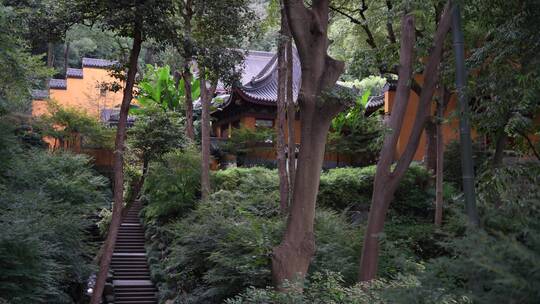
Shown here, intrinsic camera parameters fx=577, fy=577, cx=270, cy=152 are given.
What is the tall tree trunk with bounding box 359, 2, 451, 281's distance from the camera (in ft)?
32.8

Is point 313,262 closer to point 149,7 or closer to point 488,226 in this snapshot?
point 149,7

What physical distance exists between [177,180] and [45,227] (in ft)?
25.3

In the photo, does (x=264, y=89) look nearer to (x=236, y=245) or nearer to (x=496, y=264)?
(x=236, y=245)

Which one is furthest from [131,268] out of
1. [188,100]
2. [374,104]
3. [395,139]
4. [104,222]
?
[374,104]

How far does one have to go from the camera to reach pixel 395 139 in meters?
10.6

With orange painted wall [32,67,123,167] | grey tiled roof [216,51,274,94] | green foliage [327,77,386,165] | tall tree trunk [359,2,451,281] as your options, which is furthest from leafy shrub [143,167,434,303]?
grey tiled roof [216,51,274,94]

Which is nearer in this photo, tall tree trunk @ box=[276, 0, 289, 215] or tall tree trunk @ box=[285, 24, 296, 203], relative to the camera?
tall tree trunk @ box=[276, 0, 289, 215]

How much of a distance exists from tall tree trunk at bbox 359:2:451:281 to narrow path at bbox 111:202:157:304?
8997mm

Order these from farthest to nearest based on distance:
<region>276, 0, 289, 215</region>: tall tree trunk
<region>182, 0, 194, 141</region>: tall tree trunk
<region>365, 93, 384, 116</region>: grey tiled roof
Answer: <region>365, 93, 384, 116</region>: grey tiled roof → <region>276, 0, 289, 215</region>: tall tree trunk → <region>182, 0, 194, 141</region>: tall tree trunk

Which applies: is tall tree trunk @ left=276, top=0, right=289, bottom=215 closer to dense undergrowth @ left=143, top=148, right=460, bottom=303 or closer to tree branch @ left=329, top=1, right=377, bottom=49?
dense undergrowth @ left=143, top=148, right=460, bottom=303

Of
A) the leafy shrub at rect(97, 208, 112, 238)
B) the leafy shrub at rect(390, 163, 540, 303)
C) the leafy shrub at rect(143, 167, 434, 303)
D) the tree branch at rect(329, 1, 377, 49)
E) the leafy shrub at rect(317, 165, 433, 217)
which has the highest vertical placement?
the tree branch at rect(329, 1, 377, 49)

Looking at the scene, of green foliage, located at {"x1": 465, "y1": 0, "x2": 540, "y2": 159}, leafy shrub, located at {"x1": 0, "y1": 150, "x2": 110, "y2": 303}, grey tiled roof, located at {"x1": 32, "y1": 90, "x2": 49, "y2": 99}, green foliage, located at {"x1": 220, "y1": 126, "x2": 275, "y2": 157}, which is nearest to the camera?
green foliage, located at {"x1": 465, "y1": 0, "x2": 540, "y2": 159}

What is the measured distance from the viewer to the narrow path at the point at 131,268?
1730cm

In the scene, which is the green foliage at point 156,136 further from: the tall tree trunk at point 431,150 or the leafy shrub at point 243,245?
the tall tree trunk at point 431,150
